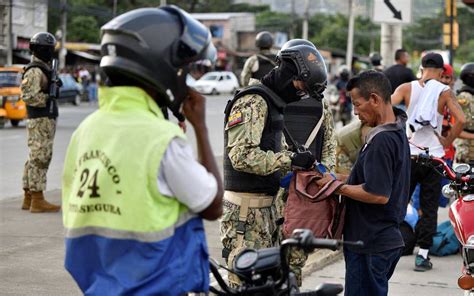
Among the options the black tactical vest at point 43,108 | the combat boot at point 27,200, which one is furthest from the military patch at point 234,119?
the combat boot at point 27,200

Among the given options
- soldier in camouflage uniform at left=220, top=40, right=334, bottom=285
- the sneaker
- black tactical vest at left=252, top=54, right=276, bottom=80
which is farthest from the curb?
black tactical vest at left=252, top=54, right=276, bottom=80

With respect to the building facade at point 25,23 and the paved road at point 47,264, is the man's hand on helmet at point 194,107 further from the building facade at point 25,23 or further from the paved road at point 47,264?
the building facade at point 25,23

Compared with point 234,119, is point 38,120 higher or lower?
Result: lower

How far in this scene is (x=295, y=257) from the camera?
6246 mm

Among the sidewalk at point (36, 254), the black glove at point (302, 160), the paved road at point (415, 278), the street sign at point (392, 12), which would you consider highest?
the street sign at point (392, 12)

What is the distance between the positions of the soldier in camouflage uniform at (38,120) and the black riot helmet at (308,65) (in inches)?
241

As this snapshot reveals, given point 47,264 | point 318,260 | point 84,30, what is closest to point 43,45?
point 47,264

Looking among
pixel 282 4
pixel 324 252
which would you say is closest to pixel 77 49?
pixel 324 252

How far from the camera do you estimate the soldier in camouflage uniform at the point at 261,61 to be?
13.1 metres

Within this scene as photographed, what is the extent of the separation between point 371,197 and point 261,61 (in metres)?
8.16

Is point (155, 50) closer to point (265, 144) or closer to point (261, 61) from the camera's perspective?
point (265, 144)

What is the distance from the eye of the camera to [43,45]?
1151 centimetres

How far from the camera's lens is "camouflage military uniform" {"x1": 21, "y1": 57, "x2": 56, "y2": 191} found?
37.7 feet

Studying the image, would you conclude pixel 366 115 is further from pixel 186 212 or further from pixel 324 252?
pixel 324 252
